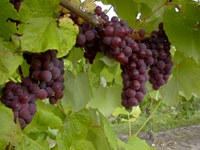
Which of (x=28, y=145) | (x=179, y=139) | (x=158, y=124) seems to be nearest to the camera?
(x=28, y=145)

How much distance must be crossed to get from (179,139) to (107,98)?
261 inches

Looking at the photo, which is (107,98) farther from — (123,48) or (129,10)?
(123,48)

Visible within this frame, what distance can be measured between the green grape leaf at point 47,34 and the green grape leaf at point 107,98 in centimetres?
50

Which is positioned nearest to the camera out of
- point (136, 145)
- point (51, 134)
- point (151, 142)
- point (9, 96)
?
point (9, 96)

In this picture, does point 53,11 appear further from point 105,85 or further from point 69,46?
point 105,85

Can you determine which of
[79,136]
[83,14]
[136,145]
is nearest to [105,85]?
[136,145]

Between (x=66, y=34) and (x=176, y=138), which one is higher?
(x=66, y=34)

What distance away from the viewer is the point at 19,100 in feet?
1.98

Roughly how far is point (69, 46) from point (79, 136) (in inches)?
13.2

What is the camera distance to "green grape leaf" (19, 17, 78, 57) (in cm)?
60

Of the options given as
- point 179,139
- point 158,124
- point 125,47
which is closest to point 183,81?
point 125,47

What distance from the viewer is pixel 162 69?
2.68 ft

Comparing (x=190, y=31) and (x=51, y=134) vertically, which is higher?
(x=190, y=31)

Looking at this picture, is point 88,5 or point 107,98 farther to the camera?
point 107,98
